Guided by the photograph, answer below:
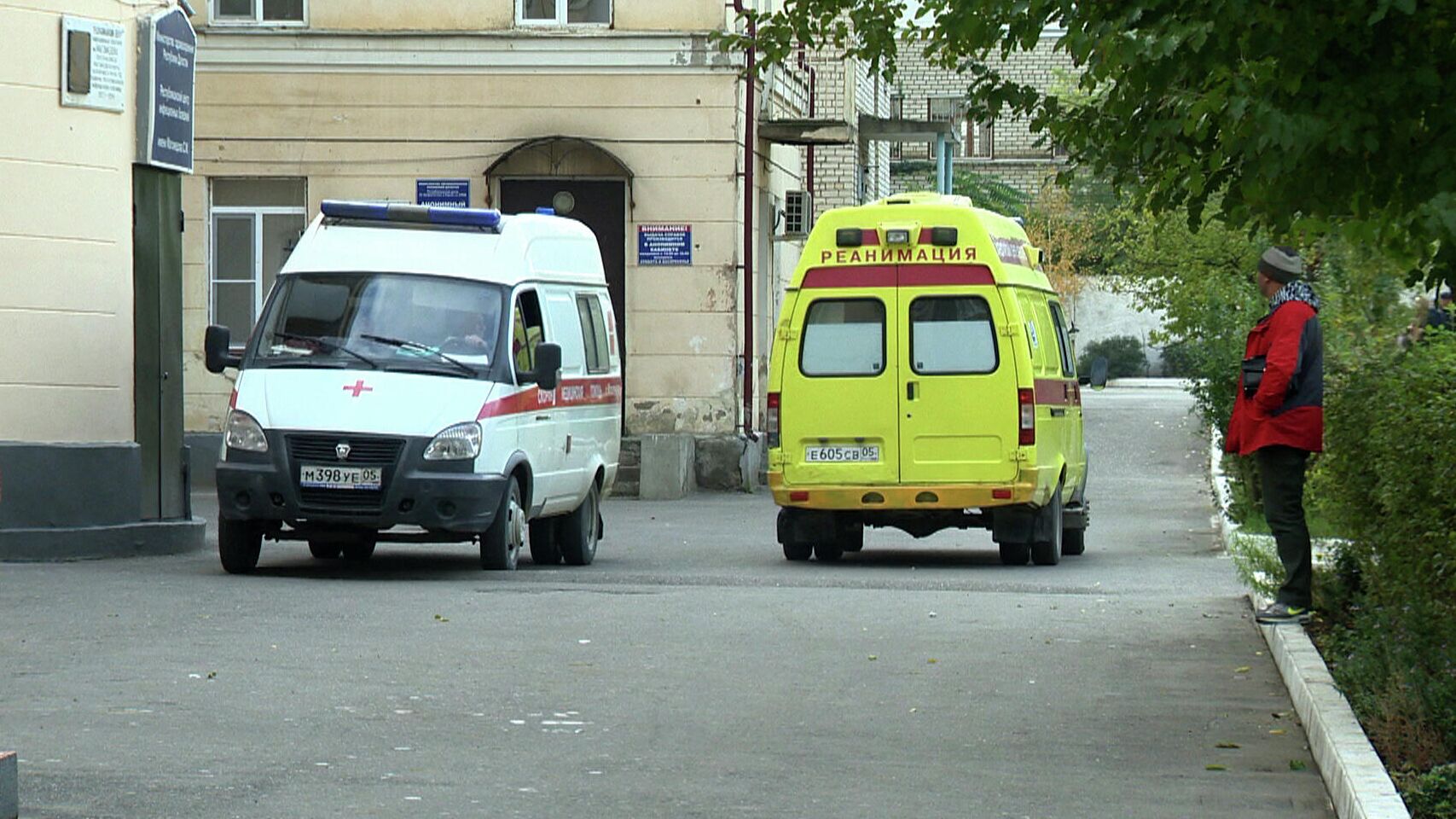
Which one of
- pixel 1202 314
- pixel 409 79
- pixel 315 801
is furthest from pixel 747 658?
pixel 409 79

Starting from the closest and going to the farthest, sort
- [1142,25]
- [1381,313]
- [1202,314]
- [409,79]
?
[1142,25]
[1381,313]
[1202,314]
[409,79]

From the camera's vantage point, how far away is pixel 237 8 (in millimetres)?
26297

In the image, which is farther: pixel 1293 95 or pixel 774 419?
pixel 774 419

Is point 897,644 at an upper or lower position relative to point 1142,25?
lower

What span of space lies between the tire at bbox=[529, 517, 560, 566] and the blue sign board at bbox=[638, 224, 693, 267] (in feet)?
31.0

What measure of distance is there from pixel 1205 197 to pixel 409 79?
18.4 metres

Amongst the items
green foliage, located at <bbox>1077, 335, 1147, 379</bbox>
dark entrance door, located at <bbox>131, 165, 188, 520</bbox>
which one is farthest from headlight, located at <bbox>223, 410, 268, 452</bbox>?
green foliage, located at <bbox>1077, 335, 1147, 379</bbox>

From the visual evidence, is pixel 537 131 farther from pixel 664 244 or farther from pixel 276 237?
pixel 276 237

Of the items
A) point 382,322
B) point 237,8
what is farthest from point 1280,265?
point 237,8

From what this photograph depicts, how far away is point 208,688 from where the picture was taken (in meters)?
9.30

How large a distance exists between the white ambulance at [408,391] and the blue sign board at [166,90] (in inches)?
67.4

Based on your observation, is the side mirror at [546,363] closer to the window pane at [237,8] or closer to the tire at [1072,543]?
the tire at [1072,543]

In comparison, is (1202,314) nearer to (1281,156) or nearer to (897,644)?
(897,644)

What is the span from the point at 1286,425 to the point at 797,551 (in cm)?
638
